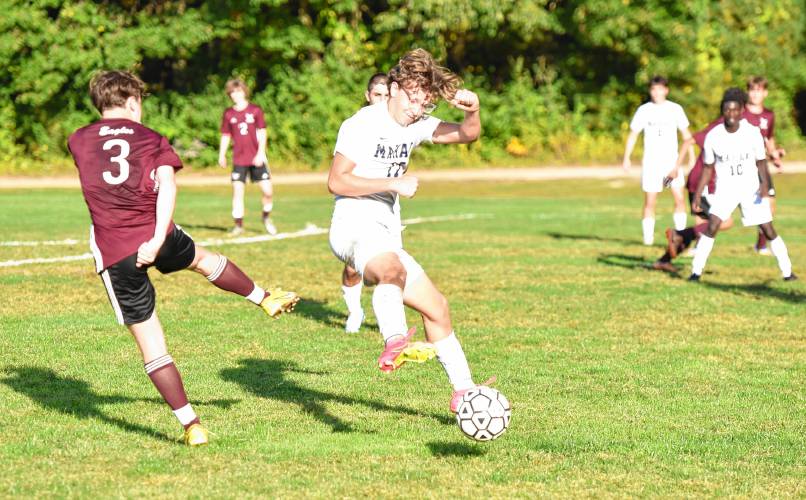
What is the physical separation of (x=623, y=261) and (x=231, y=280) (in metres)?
9.63

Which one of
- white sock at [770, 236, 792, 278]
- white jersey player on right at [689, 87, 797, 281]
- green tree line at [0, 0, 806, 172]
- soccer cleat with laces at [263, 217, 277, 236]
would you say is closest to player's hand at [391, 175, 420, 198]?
white jersey player on right at [689, 87, 797, 281]

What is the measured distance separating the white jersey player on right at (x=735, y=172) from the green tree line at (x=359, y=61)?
24207 mm

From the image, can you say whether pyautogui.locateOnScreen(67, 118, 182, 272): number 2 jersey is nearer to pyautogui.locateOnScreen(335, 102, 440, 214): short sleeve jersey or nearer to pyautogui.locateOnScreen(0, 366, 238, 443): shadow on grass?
pyautogui.locateOnScreen(335, 102, 440, 214): short sleeve jersey

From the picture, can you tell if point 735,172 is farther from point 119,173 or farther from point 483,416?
point 119,173

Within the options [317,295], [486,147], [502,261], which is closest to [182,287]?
[317,295]

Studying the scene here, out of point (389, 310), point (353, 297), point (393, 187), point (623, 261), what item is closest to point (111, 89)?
point (393, 187)

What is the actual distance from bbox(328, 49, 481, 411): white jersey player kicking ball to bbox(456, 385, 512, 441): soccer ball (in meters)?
0.28

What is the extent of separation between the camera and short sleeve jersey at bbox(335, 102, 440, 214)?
6719 millimetres

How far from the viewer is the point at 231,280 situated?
7.07 m

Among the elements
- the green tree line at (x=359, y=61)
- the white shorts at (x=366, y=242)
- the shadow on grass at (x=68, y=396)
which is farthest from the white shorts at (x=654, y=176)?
the green tree line at (x=359, y=61)

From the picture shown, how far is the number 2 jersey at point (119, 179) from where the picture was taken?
611cm

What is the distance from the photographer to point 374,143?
6.73m

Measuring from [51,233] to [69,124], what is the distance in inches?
826

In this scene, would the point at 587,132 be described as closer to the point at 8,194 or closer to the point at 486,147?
the point at 486,147
